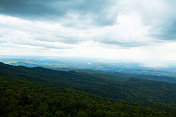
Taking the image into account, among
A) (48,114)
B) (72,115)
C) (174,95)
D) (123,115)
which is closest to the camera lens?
(48,114)

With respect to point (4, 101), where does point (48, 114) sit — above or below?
below

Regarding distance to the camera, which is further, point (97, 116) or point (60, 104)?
point (60, 104)

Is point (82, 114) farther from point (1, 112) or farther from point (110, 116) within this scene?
point (1, 112)

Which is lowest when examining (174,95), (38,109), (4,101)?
(174,95)

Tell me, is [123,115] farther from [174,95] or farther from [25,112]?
[174,95]

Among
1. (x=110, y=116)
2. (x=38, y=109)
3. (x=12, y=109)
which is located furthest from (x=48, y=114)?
(x=110, y=116)

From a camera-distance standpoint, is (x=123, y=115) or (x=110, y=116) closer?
(x=110, y=116)

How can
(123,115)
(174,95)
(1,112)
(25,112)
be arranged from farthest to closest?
(174,95) < (123,115) < (25,112) < (1,112)

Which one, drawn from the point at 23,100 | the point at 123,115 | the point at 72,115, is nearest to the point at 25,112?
the point at 23,100

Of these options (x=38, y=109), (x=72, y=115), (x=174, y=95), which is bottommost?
(x=174, y=95)
